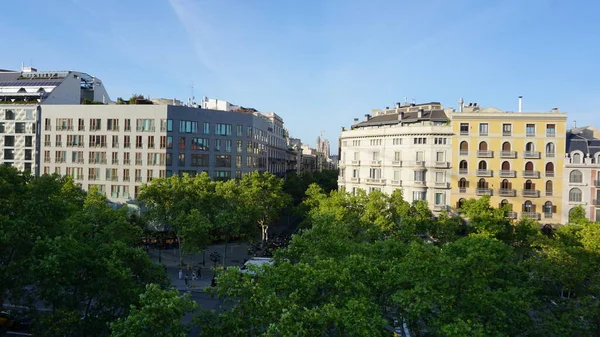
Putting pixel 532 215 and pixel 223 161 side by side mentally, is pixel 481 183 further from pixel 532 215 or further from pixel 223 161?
pixel 223 161

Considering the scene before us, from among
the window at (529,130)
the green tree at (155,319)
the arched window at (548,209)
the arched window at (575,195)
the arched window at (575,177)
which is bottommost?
the green tree at (155,319)

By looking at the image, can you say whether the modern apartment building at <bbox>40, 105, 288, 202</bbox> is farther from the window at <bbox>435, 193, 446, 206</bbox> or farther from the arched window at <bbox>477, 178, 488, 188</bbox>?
the arched window at <bbox>477, 178, 488, 188</bbox>

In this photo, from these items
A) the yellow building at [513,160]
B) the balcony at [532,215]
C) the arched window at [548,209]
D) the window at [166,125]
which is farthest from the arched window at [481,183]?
the window at [166,125]

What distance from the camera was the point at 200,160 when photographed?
203ft

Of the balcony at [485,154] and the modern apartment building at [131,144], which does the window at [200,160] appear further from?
the balcony at [485,154]

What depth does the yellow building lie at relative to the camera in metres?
51.2

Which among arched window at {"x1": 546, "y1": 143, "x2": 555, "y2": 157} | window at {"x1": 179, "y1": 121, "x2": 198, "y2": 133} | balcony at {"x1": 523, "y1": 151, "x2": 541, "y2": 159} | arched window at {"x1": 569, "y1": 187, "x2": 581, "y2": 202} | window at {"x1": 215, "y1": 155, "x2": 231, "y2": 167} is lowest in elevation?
arched window at {"x1": 569, "y1": 187, "x2": 581, "y2": 202}

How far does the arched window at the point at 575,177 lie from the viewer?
165 ft

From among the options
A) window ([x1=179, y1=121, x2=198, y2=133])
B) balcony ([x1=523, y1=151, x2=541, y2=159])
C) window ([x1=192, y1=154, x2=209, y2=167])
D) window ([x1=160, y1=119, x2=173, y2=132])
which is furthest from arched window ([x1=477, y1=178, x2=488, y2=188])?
window ([x1=160, y1=119, x2=173, y2=132])

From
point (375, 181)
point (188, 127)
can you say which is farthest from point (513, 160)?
point (188, 127)

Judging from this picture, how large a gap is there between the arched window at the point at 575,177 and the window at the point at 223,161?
51402 mm

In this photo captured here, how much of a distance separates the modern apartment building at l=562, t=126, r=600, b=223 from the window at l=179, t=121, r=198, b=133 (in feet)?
180

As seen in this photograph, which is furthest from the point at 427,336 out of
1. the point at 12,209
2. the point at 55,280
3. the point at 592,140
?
the point at 592,140

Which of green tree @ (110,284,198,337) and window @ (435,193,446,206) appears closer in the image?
green tree @ (110,284,198,337)
